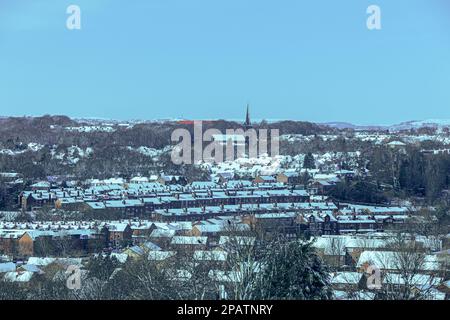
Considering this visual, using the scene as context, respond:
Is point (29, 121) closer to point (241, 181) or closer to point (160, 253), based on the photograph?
point (241, 181)

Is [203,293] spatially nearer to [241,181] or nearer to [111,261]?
[111,261]

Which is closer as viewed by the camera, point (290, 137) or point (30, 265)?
point (30, 265)

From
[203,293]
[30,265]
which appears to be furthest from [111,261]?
[203,293]

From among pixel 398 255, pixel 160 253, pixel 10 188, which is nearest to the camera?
pixel 398 255

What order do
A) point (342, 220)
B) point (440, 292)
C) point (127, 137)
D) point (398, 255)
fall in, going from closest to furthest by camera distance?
point (440, 292)
point (398, 255)
point (342, 220)
point (127, 137)

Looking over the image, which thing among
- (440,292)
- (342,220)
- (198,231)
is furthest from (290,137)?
(440,292)
